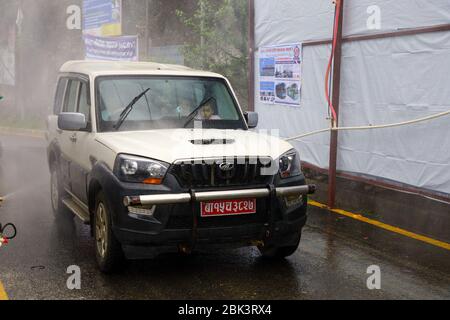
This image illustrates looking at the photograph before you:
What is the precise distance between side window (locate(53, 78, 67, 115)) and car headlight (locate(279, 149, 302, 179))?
11.5ft

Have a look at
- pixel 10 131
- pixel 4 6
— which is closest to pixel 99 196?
pixel 10 131

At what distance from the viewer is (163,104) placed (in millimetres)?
6242

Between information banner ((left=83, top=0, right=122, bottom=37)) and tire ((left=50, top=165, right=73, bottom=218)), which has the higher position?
information banner ((left=83, top=0, right=122, bottom=37))

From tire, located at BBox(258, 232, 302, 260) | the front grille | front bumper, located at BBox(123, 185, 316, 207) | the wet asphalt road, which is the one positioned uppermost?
the front grille

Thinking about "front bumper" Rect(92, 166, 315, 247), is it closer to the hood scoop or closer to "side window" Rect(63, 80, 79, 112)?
the hood scoop

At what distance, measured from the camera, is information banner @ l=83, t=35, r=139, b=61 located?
777 inches

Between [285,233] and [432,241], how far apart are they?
229 centimetres

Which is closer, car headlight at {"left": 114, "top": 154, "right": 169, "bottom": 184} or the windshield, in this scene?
car headlight at {"left": 114, "top": 154, "right": 169, "bottom": 184}

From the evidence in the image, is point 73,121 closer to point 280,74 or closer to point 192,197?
point 192,197

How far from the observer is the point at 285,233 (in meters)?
5.33

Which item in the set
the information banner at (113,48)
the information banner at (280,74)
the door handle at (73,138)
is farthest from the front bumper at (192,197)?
the information banner at (113,48)

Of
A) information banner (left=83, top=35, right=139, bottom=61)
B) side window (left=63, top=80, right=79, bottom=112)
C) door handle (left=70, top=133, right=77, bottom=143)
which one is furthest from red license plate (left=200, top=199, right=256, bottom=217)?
information banner (left=83, top=35, right=139, bottom=61)
